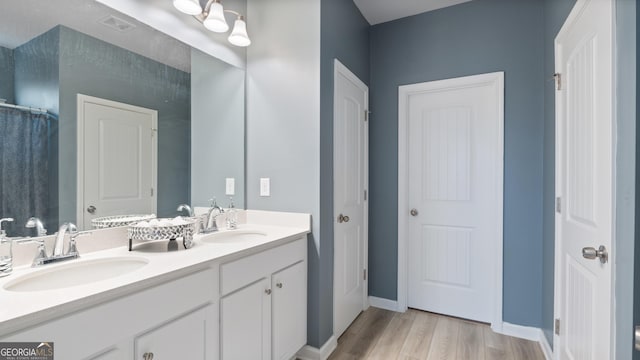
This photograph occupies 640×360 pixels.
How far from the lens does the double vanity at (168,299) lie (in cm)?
86

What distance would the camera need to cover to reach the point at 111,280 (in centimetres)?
100

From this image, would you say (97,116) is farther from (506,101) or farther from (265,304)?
(506,101)

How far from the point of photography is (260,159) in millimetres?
2154

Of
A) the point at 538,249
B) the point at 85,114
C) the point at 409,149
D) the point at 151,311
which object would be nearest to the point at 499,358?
the point at 538,249

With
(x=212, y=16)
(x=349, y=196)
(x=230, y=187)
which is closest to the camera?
(x=212, y=16)

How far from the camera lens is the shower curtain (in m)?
1.14

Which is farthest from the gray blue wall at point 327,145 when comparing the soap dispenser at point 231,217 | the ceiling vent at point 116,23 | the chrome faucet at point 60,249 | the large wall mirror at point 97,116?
the chrome faucet at point 60,249

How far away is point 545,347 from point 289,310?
1794 millimetres

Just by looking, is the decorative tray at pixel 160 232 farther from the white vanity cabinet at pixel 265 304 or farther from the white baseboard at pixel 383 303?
the white baseboard at pixel 383 303

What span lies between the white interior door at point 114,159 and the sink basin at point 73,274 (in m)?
0.23

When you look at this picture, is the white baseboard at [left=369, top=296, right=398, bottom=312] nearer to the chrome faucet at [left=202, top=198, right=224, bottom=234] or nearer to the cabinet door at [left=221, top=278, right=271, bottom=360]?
the cabinet door at [left=221, top=278, right=271, bottom=360]

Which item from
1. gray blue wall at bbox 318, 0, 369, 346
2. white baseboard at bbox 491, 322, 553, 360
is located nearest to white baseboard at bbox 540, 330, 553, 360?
white baseboard at bbox 491, 322, 553, 360
